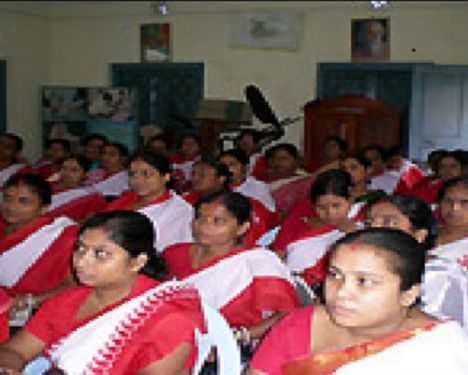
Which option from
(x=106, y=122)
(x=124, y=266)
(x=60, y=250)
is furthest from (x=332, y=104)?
(x=124, y=266)

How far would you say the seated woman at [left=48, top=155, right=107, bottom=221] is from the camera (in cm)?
415

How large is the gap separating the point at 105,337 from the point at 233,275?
77 cm

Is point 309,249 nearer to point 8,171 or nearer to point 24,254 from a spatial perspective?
point 24,254

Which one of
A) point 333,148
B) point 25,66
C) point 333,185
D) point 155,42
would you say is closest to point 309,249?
point 333,185

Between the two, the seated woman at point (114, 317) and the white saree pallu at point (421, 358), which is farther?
the seated woman at point (114, 317)

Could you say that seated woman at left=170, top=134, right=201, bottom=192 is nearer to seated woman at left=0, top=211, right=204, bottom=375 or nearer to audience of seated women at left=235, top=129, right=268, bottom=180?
audience of seated women at left=235, top=129, right=268, bottom=180

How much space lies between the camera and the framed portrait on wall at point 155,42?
8.34 meters

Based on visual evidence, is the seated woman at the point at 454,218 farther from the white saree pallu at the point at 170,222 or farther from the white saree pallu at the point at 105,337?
the white saree pallu at the point at 105,337

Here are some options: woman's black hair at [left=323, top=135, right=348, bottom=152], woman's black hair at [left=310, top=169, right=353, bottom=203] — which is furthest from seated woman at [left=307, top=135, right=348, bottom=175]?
woman's black hair at [left=310, top=169, right=353, bottom=203]

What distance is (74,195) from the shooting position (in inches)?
167

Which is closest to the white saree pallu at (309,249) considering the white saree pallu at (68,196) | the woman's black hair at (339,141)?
the white saree pallu at (68,196)

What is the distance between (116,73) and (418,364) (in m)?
7.69

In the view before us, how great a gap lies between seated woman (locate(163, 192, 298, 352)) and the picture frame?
5.48m

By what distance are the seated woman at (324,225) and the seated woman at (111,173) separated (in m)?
2.21
